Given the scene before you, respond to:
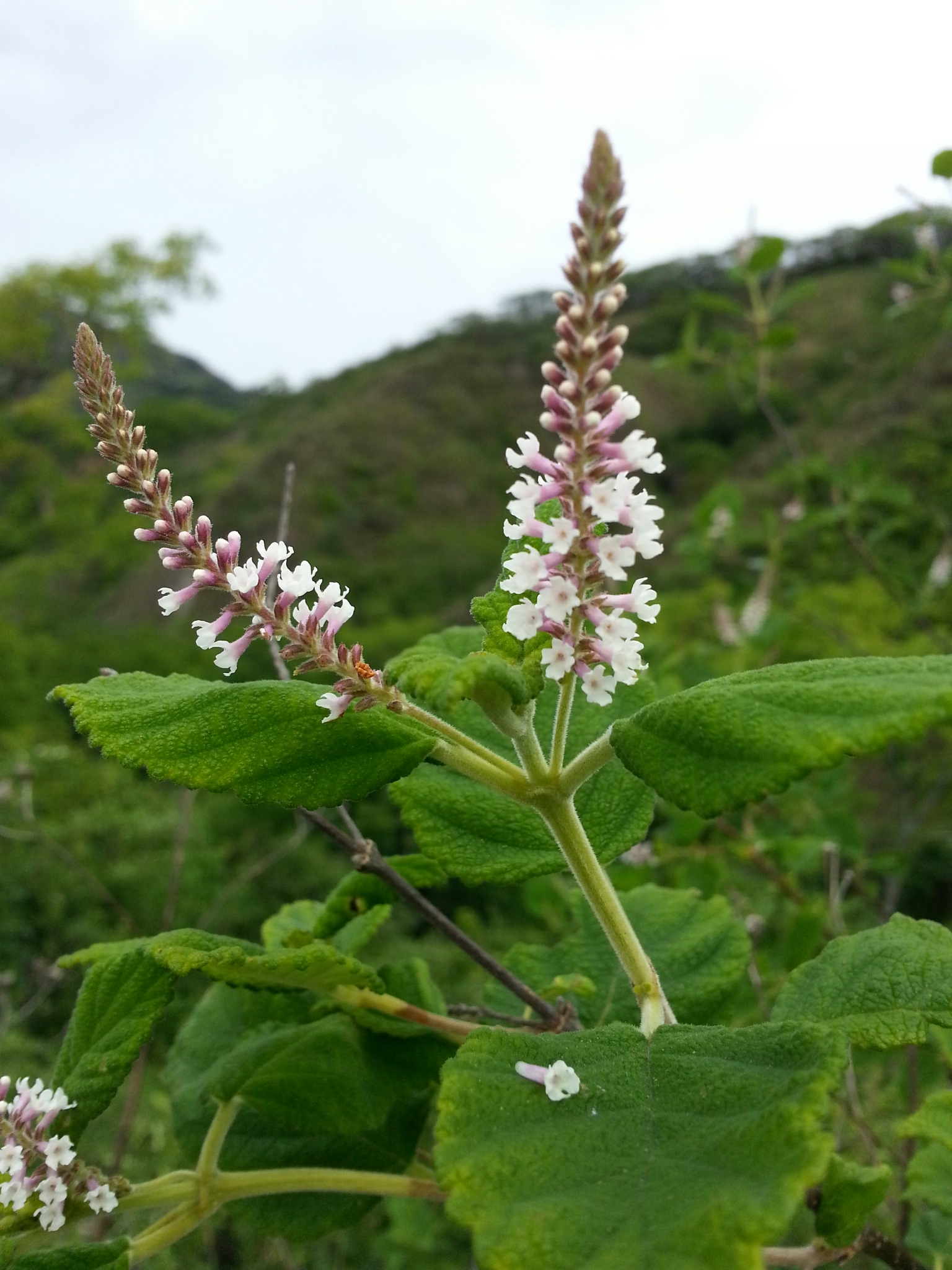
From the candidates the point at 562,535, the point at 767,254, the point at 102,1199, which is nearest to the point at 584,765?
the point at 562,535

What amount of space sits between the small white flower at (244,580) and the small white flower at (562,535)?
333 mm

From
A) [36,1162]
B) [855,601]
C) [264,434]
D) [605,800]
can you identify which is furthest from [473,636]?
[264,434]

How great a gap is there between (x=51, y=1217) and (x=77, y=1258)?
90 mm

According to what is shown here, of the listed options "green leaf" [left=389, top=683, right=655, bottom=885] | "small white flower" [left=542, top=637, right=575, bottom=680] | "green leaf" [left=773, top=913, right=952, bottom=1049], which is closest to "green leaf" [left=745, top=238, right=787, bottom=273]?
"green leaf" [left=389, top=683, right=655, bottom=885]

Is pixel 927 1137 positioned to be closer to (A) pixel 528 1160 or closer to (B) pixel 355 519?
(A) pixel 528 1160

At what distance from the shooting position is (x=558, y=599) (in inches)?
34.5

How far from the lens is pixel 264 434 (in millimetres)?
25562

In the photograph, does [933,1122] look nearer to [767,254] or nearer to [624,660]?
[624,660]

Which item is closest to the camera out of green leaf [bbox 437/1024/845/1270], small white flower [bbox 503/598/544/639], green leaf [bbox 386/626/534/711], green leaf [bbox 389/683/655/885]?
green leaf [bbox 437/1024/845/1270]

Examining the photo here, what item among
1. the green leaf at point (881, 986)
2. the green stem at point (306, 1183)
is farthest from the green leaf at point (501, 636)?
the green stem at point (306, 1183)

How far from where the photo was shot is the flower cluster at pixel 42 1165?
3.41 ft

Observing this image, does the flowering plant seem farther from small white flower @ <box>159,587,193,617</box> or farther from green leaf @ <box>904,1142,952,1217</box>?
green leaf @ <box>904,1142,952,1217</box>

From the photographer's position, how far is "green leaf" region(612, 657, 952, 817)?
0.74 metres

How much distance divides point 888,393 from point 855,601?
20.4ft
